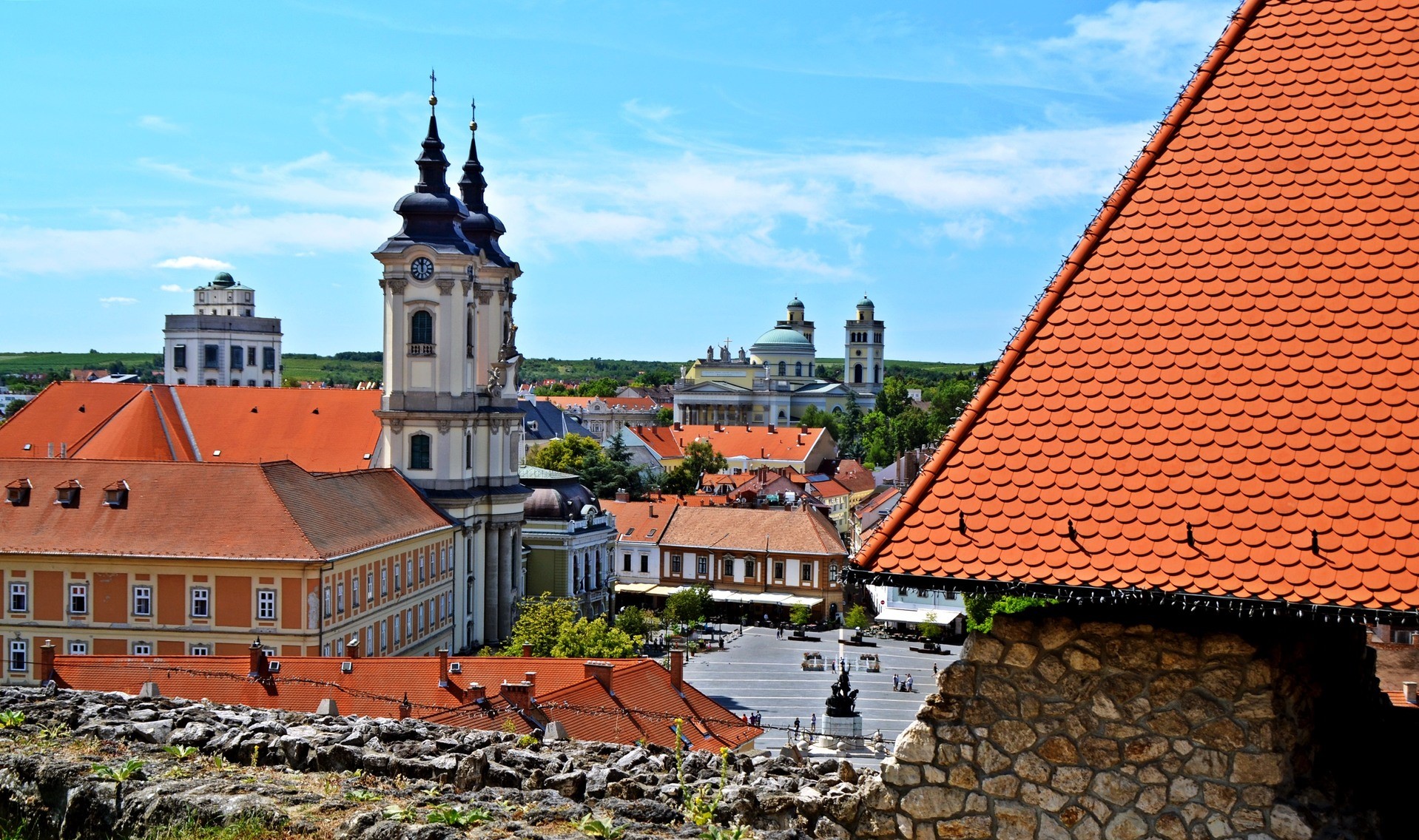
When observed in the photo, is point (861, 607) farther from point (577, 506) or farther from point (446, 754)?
point (446, 754)

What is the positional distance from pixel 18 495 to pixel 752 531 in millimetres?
38988

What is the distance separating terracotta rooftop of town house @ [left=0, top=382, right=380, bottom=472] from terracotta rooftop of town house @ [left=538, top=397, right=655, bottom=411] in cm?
9715

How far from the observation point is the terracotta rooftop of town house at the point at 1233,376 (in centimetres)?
612

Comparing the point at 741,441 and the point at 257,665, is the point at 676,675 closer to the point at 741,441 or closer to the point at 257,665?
Answer: the point at 257,665

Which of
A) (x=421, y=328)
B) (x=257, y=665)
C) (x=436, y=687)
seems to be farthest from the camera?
(x=421, y=328)

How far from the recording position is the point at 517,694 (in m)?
24.6

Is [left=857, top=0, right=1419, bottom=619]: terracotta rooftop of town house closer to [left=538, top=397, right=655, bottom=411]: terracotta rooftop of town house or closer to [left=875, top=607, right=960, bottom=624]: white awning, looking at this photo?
Answer: [left=875, top=607, right=960, bottom=624]: white awning

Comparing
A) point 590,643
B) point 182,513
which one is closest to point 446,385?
point 590,643

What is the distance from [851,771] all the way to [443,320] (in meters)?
47.8

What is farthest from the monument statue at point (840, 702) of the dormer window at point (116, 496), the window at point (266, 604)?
the dormer window at point (116, 496)

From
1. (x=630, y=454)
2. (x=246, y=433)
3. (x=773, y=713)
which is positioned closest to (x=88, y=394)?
(x=246, y=433)

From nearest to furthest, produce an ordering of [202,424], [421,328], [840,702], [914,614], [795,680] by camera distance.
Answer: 1. [840,702]
2. [795,680]
3. [421,328]
4. [202,424]
5. [914,614]

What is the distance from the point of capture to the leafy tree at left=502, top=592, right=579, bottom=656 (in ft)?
155

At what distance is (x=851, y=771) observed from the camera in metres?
7.78
